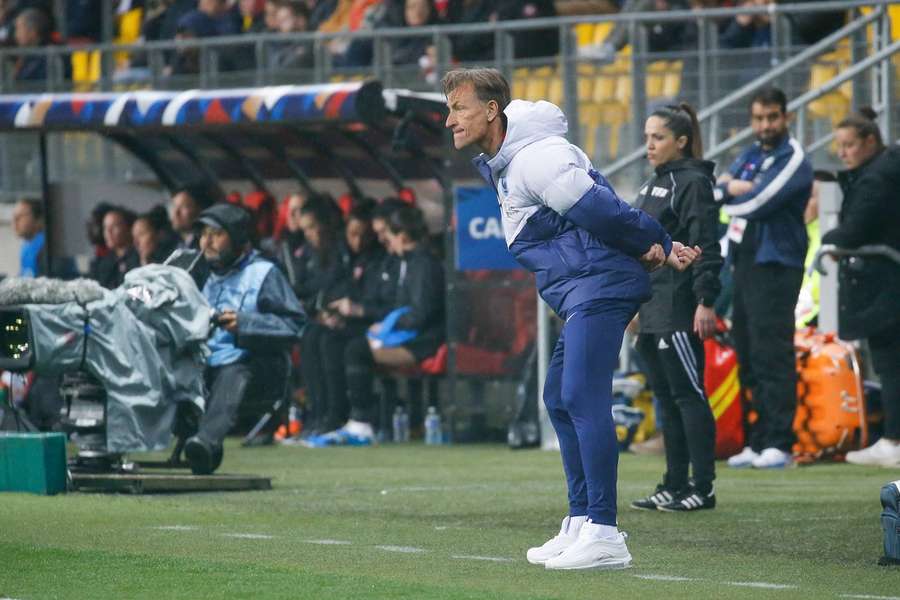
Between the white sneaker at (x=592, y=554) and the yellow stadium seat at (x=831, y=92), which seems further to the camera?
the yellow stadium seat at (x=831, y=92)

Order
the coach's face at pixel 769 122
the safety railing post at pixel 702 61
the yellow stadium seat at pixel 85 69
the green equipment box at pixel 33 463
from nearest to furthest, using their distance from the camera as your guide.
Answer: the green equipment box at pixel 33 463, the coach's face at pixel 769 122, the safety railing post at pixel 702 61, the yellow stadium seat at pixel 85 69

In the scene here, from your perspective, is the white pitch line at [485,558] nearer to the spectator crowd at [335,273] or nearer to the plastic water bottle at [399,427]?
the spectator crowd at [335,273]

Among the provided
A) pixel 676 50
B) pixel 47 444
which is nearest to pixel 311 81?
pixel 676 50

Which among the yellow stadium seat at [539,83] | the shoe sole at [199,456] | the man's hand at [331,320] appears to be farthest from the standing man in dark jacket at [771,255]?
the man's hand at [331,320]

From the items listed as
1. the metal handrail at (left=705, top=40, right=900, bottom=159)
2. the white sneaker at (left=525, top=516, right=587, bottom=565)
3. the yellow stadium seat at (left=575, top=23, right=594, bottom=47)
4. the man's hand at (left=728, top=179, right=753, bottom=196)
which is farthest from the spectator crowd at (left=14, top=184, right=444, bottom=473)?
the white sneaker at (left=525, top=516, right=587, bottom=565)

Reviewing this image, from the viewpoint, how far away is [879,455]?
12461 mm

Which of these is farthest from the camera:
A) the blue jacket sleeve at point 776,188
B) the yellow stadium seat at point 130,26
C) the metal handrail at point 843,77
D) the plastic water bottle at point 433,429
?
the yellow stadium seat at point 130,26

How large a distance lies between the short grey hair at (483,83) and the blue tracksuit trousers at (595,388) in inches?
33.1

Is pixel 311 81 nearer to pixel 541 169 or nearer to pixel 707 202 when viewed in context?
pixel 707 202

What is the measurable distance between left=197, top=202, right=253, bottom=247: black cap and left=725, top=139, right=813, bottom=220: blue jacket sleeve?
115 inches

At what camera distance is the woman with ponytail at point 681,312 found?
9.52 m

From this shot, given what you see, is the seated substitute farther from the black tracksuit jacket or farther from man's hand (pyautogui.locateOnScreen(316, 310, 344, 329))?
man's hand (pyautogui.locateOnScreen(316, 310, 344, 329))

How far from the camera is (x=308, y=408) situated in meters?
16.1

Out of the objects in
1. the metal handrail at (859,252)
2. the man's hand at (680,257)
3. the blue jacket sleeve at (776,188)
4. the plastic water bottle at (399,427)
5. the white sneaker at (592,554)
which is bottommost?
the plastic water bottle at (399,427)
